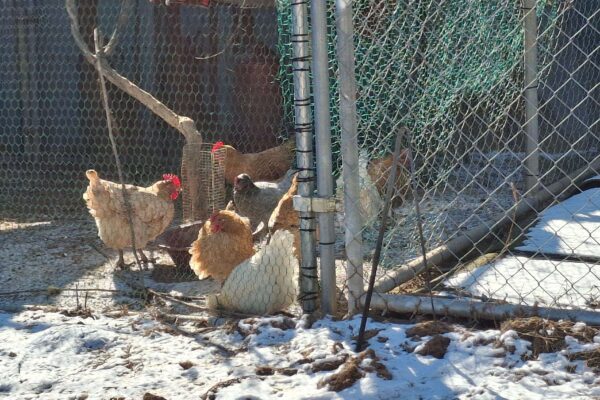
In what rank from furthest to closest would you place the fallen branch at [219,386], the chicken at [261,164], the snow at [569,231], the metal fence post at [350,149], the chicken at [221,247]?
the chicken at [261,164] < the chicken at [221,247] < the snow at [569,231] < the metal fence post at [350,149] < the fallen branch at [219,386]

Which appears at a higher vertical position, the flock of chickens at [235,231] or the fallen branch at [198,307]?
the flock of chickens at [235,231]

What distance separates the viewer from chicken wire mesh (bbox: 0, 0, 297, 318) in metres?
6.58

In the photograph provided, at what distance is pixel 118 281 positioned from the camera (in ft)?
16.2

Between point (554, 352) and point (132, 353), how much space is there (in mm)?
1694

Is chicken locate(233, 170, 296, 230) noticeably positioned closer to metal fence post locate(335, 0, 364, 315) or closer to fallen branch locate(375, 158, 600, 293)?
fallen branch locate(375, 158, 600, 293)

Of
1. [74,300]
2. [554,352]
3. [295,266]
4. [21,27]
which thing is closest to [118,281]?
[74,300]

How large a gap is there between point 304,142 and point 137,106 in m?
6.09

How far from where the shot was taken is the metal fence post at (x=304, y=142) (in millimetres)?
3193

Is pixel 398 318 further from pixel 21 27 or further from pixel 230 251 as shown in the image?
pixel 21 27

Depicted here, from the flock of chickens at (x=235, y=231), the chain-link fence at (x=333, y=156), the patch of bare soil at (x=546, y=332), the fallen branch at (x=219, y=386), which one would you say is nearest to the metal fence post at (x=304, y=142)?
the chain-link fence at (x=333, y=156)

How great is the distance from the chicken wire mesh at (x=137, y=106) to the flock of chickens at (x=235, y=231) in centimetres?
43

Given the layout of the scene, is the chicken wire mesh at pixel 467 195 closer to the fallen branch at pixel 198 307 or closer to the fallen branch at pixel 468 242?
the fallen branch at pixel 468 242

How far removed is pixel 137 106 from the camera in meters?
8.95

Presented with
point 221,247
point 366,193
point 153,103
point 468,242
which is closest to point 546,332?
point 468,242
